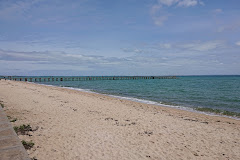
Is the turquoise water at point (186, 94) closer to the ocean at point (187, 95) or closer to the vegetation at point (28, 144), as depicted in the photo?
the ocean at point (187, 95)

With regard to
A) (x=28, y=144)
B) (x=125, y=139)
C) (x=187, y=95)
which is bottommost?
(x=187, y=95)

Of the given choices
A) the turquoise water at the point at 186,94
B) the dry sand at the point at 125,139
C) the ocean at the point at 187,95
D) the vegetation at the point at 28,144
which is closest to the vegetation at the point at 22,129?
the dry sand at the point at 125,139

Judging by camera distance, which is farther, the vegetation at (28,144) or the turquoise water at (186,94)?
the turquoise water at (186,94)

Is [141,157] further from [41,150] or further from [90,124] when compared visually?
[90,124]

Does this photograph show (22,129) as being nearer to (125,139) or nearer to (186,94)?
(125,139)

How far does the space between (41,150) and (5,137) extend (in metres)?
1.27

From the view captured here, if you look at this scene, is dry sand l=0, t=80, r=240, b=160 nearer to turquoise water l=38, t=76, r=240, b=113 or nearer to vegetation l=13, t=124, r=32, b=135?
vegetation l=13, t=124, r=32, b=135

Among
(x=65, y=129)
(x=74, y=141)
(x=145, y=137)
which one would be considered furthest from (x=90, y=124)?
(x=145, y=137)

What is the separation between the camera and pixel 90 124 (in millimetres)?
8008

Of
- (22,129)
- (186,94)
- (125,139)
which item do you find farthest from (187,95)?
(22,129)

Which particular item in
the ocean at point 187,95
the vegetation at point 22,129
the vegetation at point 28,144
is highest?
the vegetation at point 22,129

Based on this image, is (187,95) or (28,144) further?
(187,95)

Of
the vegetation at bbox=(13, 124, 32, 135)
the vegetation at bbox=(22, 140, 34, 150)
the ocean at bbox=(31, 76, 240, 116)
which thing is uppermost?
the vegetation at bbox=(13, 124, 32, 135)

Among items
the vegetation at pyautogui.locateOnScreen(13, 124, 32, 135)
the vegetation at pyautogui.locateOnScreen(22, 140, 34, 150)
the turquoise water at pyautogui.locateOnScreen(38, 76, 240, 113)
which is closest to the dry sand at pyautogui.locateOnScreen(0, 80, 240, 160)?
the vegetation at pyautogui.locateOnScreen(22, 140, 34, 150)
